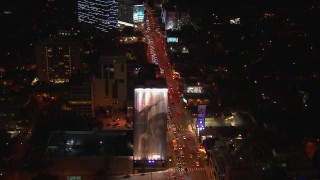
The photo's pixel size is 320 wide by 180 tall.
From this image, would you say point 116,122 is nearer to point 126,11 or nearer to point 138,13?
point 126,11

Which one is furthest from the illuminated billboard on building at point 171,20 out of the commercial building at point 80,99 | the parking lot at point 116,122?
the commercial building at point 80,99

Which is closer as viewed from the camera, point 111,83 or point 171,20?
point 111,83

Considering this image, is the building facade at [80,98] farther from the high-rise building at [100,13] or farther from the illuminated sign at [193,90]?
the high-rise building at [100,13]

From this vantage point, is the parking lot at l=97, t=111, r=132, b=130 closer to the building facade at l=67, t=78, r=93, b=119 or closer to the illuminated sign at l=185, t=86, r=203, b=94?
the building facade at l=67, t=78, r=93, b=119

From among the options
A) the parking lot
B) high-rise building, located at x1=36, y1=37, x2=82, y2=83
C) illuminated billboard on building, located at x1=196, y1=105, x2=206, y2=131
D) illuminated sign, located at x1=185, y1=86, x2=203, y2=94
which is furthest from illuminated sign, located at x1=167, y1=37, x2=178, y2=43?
illuminated billboard on building, located at x1=196, y1=105, x2=206, y2=131

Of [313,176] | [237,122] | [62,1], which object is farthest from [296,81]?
[62,1]

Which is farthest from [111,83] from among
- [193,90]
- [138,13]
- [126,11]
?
[138,13]

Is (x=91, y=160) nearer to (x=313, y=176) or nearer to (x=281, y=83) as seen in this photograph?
(x=313, y=176)
